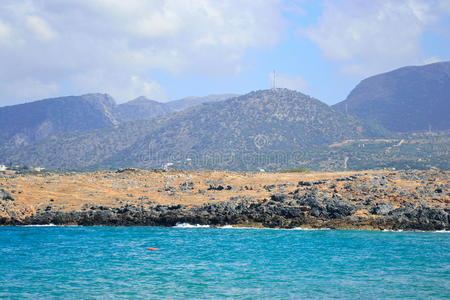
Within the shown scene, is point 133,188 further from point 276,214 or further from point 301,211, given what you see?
point 301,211

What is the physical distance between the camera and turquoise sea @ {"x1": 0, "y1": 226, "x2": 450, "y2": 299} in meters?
22.4

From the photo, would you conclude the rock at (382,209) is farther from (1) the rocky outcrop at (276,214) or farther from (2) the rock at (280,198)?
(2) the rock at (280,198)

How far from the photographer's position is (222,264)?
2827 cm

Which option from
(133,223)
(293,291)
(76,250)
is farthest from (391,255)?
(133,223)

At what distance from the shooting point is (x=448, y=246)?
33281mm

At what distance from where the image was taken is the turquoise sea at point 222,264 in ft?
73.5

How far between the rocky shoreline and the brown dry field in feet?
3.75

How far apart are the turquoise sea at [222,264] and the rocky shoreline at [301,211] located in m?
1.93

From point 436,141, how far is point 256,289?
454 feet

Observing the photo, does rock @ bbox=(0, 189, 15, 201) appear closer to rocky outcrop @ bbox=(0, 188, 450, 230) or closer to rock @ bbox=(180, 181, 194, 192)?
rocky outcrop @ bbox=(0, 188, 450, 230)

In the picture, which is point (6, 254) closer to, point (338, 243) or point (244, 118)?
point (338, 243)

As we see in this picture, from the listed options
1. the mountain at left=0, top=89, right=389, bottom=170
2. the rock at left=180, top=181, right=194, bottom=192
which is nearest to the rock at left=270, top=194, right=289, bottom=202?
the rock at left=180, top=181, right=194, bottom=192

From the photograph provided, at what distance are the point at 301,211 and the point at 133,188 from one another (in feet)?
69.5

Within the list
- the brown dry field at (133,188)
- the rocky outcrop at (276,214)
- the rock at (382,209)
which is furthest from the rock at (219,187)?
the rock at (382,209)
